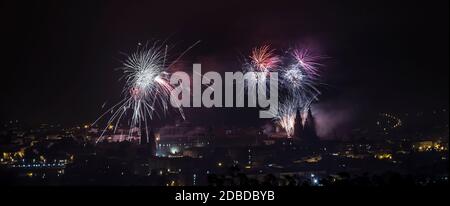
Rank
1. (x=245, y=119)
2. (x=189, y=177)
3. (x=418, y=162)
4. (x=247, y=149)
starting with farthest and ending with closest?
1. (x=245, y=119)
2. (x=247, y=149)
3. (x=418, y=162)
4. (x=189, y=177)

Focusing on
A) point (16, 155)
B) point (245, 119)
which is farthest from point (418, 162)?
point (16, 155)

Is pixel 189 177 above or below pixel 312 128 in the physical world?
below

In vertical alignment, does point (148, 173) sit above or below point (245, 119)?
below

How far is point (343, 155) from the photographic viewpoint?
112 feet

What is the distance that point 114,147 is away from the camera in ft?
108

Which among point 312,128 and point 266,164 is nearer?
point 266,164

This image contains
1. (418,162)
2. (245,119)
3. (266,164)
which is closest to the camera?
(266,164)

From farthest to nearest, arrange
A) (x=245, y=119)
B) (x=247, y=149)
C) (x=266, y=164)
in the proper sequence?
(x=245, y=119)
(x=247, y=149)
(x=266, y=164)
